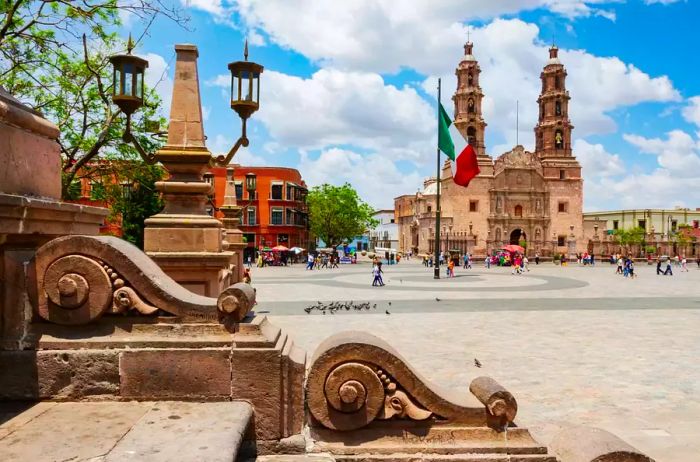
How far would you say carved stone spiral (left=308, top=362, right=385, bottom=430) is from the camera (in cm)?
273

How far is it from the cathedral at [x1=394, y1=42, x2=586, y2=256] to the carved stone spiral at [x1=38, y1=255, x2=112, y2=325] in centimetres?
6436

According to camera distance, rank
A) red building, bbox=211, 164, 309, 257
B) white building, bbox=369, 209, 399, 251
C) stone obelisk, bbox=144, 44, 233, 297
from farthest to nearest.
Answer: white building, bbox=369, 209, 399, 251
red building, bbox=211, 164, 309, 257
stone obelisk, bbox=144, 44, 233, 297

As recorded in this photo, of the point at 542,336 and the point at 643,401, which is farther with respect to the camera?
the point at 542,336

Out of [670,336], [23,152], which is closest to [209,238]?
[23,152]

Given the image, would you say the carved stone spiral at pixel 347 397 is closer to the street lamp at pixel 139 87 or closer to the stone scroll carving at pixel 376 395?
the stone scroll carving at pixel 376 395

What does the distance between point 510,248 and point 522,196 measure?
16847 millimetres

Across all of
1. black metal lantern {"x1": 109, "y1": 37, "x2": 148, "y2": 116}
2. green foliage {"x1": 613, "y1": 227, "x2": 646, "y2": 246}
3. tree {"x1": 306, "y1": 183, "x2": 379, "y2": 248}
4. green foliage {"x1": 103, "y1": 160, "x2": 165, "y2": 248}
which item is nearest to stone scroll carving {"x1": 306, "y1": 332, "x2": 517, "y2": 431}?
black metal lantern {"x1": 109, "y1": 37, "x2": 148, "y2": 116}

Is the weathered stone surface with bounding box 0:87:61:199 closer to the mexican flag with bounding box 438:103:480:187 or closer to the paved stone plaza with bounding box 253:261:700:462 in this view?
the paved stone plaza with bounding box 253:261:700:462

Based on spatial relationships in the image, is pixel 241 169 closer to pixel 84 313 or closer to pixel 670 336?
pixel 670 336

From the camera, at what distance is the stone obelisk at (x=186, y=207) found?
20.0 feet

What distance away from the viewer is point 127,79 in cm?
682

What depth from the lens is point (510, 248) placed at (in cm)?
5466

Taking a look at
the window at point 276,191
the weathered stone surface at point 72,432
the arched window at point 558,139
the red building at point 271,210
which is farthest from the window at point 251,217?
the weathered stone surface at point 72,432

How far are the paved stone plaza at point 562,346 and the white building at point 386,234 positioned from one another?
85.8 m
